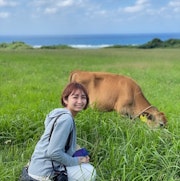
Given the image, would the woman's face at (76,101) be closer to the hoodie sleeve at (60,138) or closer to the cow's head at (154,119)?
the hoodie sleeve at (60,138)

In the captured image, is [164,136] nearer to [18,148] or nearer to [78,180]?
[78,180]

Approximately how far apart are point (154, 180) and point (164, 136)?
0.93 metres

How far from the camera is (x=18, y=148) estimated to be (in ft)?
17.0

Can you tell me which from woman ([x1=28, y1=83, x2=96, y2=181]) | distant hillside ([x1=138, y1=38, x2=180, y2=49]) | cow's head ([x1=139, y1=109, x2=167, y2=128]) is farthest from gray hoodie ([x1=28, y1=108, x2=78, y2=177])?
distant hillside ([x1=138, y1=38, x2=180, y2=49])

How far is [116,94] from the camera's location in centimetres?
685

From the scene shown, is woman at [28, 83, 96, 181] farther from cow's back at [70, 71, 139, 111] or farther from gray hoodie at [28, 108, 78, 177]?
cow's back at [70, 71, 139, 111]

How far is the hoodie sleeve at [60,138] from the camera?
3639 mm

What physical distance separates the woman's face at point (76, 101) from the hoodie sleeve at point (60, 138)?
0.24 meters

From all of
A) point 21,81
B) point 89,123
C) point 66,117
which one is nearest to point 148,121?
point 89,123

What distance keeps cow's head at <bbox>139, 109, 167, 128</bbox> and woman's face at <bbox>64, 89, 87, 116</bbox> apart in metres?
1.70

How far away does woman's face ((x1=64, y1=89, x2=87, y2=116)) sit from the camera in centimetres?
392

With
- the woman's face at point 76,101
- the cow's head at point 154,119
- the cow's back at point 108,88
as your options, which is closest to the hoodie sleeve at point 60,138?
the woman's face at point 76,101

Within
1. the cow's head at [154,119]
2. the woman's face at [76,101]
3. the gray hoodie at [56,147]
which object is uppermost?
the woman's face at [76,101]

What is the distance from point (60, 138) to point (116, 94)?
3.29m
